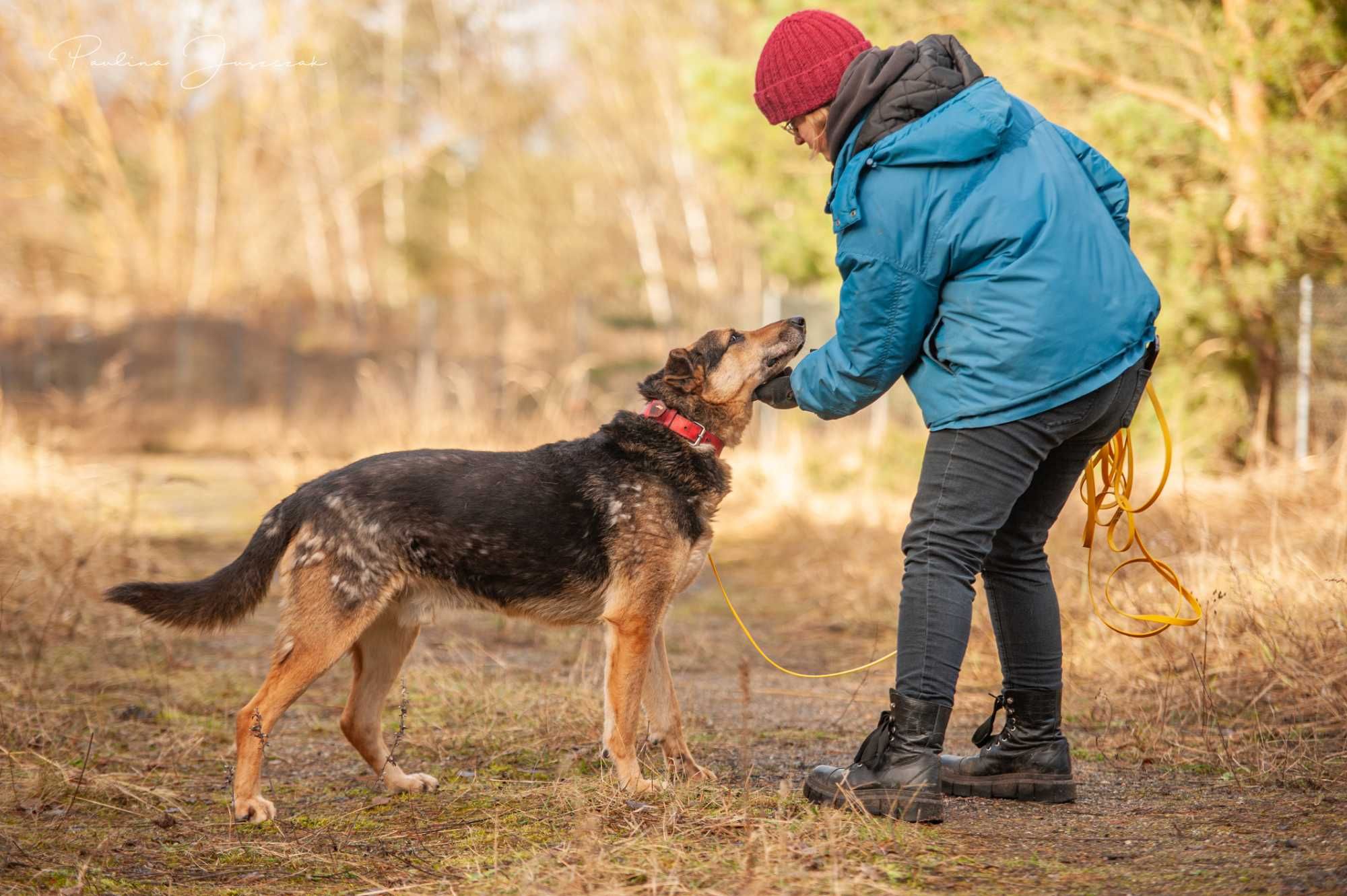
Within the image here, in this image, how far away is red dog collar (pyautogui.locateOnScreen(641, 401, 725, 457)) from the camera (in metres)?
4.42

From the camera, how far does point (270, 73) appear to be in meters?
24.4

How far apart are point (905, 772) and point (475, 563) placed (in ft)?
5.41

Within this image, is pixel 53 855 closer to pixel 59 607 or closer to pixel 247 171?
pixel 59 607

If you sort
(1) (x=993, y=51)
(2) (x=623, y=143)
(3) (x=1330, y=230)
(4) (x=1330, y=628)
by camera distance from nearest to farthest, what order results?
1. (4) (x=1330, y=628)
2. (3) (x=1330, y=230)
3. (1) (x=993, y=51)
4. (2) (x=623, y=143)

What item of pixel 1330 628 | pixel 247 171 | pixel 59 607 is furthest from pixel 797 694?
pixel 247 171

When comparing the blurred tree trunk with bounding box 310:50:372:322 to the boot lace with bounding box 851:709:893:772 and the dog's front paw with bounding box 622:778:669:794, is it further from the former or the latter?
the boot lace with bounding box 851:709:893:772

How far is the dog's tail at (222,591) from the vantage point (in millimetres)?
4012

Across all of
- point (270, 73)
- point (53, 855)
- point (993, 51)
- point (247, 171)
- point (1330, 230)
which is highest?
point (270, 73)

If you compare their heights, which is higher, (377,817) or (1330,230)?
(1330,230)

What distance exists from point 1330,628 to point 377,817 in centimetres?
371

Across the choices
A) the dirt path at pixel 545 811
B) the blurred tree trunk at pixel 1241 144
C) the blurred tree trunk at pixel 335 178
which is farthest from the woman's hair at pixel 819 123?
the blurred tree trunk at pixel 335 178

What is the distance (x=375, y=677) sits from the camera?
4.36 m

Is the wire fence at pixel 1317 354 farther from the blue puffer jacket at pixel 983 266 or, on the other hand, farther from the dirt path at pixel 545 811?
the blue puffer jacket at pixel 983 266

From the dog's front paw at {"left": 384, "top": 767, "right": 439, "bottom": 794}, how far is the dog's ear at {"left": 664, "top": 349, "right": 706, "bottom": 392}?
1.76m
